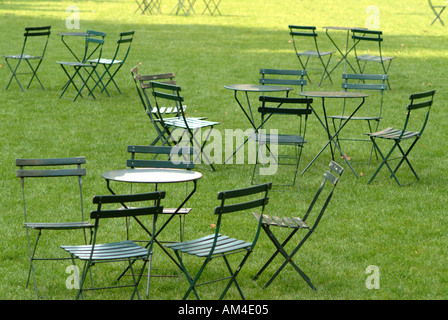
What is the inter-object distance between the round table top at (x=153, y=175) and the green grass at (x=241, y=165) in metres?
0.70

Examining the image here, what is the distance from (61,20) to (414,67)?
11.5m

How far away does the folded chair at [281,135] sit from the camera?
7012 millimetres

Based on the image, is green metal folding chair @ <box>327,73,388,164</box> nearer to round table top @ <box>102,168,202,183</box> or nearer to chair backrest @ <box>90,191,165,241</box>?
round table top @ <box>102,168,202,183</box>

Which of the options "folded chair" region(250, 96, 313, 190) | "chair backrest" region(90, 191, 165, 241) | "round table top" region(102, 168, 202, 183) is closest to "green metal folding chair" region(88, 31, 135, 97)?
"folded chair" region(250, 96, 313, 190)

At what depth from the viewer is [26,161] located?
16.3 ft

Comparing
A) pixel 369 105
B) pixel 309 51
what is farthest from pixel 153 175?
pixel 309 51

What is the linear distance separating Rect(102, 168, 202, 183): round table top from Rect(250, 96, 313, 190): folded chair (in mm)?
1892

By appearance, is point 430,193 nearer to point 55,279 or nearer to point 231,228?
point 231,228

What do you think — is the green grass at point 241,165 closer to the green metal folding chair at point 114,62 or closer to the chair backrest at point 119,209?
the green metal folding chair at point 114,62

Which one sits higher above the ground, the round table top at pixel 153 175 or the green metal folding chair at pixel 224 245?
the round table top at pixel 153 175

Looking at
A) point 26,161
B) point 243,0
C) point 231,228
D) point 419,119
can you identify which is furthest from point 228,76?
point 243,0

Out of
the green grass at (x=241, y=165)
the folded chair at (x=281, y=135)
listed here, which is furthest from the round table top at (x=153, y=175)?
the folded chair at (x=281, y=135)

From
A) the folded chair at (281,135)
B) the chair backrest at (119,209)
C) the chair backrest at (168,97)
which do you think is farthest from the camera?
the chair backrest at (168,97)

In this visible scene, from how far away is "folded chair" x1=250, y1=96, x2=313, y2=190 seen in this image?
7012 millimetres
